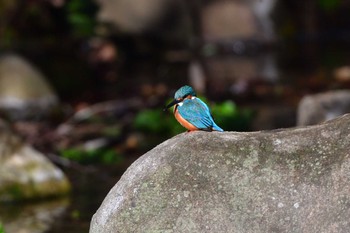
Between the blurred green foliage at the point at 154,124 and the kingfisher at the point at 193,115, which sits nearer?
the kingfisher at the point at 193,115

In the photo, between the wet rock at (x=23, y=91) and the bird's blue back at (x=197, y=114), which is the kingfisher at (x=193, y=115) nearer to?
the bird's blue back at (x=197, y=114)

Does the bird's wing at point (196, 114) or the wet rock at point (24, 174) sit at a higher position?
the wet rock at point (24, 174)

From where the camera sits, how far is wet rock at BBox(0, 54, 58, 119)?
15336 millimetres

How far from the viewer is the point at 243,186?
409cm

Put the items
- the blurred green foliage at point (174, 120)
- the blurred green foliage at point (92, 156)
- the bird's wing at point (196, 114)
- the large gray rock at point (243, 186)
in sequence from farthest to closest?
the blurred green foliage at point (174, 120) → the blurred green foliage at point (92, 156) → the bird's wing at point (196, 114) → the large gray rock at point (243, 186)

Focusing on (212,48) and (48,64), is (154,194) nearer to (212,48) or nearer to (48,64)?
(48,64)

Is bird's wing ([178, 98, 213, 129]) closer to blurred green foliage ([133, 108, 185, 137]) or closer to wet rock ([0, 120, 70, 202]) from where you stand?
wet rock ([0, 120, 70, 202])

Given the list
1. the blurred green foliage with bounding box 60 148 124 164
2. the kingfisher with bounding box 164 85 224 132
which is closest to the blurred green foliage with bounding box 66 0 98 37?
the blurred green foliage with bounding box 60 148 124 164

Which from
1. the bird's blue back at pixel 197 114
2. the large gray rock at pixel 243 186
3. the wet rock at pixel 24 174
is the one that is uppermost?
the wet rock at pixel 24 174

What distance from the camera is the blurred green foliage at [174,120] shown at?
12.3 meters

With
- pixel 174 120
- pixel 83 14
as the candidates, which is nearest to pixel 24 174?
pixel 174 120

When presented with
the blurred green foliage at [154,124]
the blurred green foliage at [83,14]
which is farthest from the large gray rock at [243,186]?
the blurred green foliage at [83,14]

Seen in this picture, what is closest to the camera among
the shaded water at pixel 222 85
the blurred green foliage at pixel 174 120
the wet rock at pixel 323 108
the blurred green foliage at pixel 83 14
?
the shaded water at pixel 222 85

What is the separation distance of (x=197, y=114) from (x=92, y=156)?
24.2ft
